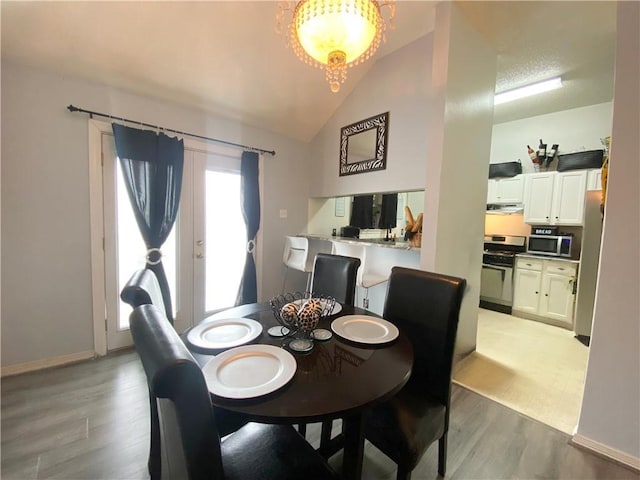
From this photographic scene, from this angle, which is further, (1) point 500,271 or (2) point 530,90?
(1) point 500,271

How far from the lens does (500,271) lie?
12.7ft

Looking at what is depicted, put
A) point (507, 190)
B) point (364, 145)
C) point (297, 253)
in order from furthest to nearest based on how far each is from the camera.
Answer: point (507, 190) < point (297, 253) < point (364, 145)

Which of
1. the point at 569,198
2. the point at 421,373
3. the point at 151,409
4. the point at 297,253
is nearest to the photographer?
the point at 151,409

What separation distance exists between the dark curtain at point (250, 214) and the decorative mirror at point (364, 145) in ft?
3.57

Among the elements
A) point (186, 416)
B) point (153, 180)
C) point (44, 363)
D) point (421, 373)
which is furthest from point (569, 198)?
point (44, 363)

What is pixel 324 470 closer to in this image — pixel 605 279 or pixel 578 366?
pixel 605 279

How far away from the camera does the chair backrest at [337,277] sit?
1.88 metres

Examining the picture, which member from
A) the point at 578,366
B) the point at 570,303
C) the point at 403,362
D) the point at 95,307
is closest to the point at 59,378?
the point at 95,307

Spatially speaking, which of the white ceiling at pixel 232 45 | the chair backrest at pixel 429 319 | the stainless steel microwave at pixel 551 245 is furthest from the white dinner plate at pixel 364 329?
the stainless steel microwave at pixel 551 245

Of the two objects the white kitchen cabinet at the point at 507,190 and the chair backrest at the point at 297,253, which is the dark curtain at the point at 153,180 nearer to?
the chair backrest at the point at 297,253

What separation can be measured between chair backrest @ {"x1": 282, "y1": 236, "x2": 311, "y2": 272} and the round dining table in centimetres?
187

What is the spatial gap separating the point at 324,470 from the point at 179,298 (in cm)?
247

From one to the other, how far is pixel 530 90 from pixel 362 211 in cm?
234

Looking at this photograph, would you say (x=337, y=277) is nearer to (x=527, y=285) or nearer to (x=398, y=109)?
(x=398, y=109)
